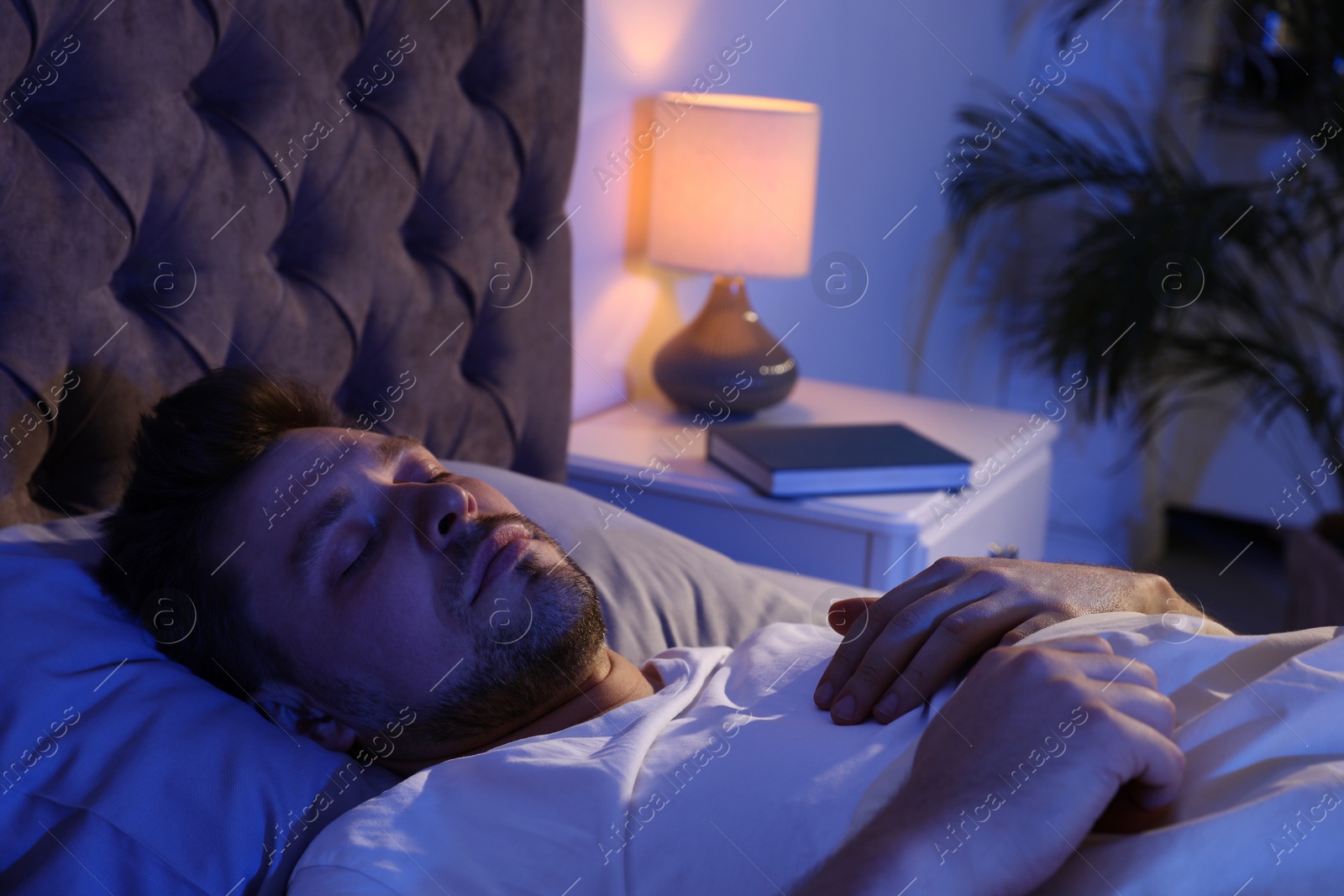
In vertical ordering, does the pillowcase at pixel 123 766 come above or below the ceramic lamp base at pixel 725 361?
below

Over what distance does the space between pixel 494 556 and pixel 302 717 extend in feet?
0.74

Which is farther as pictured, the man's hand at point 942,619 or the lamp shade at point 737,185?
the lamp shade at point 737,185

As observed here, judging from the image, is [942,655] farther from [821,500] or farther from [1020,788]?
[821,500]

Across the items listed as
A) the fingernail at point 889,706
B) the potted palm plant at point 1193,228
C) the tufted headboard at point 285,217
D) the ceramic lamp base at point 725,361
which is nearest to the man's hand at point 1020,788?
the fingernail at point 889,706

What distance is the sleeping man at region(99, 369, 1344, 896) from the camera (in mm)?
776

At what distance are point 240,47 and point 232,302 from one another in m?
0.27

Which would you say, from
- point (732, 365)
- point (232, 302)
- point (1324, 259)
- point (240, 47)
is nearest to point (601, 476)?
point (732, 365)

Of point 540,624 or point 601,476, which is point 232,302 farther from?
point 601,476

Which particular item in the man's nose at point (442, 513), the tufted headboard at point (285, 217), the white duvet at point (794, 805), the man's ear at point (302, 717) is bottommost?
the man's ear at point (302, 717)

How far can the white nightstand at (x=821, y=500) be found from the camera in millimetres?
1766

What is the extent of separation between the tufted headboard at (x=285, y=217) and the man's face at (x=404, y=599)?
0.71 ft

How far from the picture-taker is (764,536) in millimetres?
1827

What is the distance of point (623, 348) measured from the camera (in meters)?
2.29

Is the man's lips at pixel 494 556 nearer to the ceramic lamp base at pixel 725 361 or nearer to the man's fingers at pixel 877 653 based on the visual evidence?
the man's fingers at pixel 877 653
